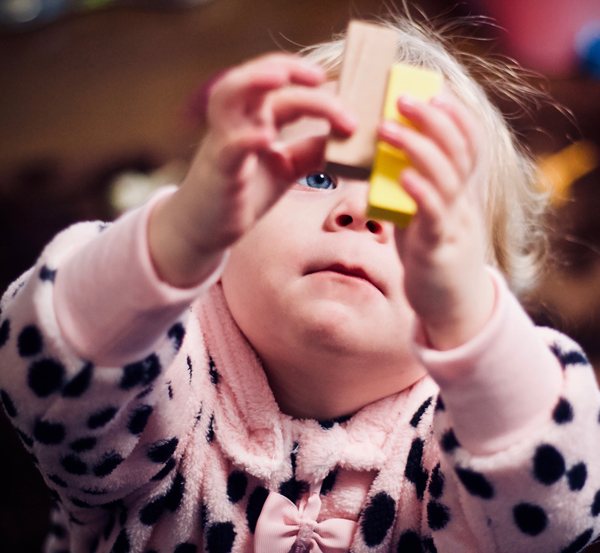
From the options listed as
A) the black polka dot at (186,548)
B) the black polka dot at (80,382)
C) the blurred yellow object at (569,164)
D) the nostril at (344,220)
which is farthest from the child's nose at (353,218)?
the blurred yellow object at (569,164)

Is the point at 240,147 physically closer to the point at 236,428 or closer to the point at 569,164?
the point at 236,428

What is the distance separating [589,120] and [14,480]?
1.38 meters

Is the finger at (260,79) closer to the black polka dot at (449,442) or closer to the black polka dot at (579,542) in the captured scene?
the black polka dot at (449,442)

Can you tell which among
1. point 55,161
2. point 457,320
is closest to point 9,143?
point 55,161

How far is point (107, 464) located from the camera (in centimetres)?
49

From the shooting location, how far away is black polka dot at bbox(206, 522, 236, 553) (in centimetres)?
56

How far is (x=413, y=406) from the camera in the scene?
60cm

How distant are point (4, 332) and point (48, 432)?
0.08 meters

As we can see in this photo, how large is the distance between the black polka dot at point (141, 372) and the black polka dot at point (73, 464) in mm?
94

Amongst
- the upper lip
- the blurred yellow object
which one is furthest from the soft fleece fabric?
the blurred yellow object

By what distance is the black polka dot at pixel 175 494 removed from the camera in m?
0.57

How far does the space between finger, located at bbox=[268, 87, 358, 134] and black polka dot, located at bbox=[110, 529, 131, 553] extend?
430mm

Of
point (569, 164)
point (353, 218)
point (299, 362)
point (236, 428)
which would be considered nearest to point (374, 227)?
point (353, 218)

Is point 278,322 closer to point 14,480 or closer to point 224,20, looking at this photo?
point 14,480
